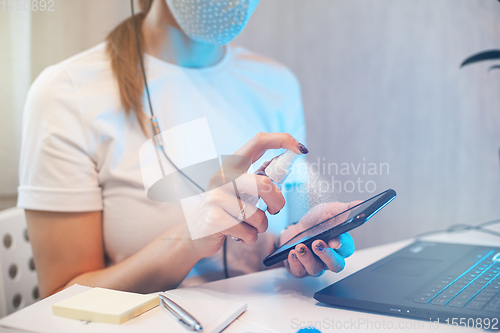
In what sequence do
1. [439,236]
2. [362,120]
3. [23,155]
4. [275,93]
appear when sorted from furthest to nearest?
1. [362,120]
2. [439,236]
3. [275,93]
4. [23,155]

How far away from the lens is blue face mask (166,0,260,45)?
17.8 inches

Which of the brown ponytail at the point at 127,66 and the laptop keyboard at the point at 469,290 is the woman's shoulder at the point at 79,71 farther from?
the laptop keyboard at the point at 469,290

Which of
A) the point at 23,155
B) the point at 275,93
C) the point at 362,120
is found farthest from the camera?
the point at 362,120

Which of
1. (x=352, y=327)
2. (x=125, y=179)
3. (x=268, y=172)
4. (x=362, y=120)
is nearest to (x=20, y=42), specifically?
(x=125, y=179)

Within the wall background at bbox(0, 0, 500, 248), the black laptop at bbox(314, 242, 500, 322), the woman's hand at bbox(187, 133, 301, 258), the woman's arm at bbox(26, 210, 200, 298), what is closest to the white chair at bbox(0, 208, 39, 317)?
the woman's arm at bbox(26, 210, 200, 298)

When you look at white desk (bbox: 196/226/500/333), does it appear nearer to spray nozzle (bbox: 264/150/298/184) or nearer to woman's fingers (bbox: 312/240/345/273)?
woman's fingers (bbox: 312/240/345/273)

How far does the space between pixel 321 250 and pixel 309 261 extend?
0.03m

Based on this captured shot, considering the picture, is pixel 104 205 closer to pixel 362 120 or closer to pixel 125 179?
pixel 125 179

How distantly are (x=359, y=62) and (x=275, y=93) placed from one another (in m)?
0.43

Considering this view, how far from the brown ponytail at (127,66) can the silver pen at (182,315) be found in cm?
22

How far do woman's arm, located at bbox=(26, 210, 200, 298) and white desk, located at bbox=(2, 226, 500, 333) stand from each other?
0.05 m

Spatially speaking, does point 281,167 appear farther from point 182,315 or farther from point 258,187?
point 182,315

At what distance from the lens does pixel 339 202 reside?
1.20ft

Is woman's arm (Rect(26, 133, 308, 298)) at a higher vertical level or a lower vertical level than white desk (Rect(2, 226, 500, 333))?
higher
